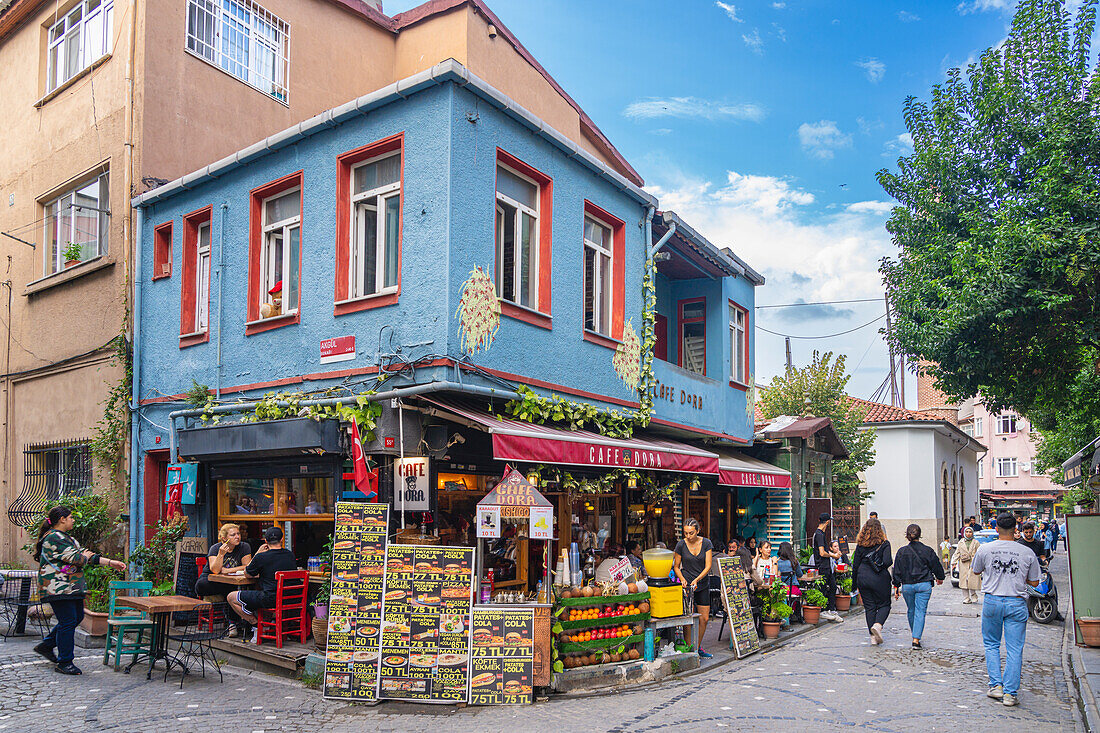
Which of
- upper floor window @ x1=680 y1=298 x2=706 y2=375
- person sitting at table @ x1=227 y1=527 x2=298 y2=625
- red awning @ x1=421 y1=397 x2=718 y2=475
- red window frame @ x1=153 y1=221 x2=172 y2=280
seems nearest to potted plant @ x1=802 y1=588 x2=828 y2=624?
red awning @ x1=421 y1=397 x2=718 y2=475

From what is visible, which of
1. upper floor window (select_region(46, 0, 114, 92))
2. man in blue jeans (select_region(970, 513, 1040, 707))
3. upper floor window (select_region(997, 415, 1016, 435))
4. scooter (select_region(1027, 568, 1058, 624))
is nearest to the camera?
man in blue jeans (select_region(970, 513, 1040, 707))

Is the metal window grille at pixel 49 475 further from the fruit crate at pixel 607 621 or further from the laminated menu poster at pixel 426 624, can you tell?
the fruit crate at pixel 607 621

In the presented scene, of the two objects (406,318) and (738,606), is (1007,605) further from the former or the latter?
(406,318)

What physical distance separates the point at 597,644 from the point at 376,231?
5.39 meters

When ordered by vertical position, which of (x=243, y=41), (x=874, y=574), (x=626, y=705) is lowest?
(x=626, y=705)

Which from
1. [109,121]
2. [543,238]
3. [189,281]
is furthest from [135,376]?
[543,238]

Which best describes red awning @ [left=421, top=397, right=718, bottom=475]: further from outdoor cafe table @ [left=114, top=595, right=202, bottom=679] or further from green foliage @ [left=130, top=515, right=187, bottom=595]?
green foliage @ [left=130, top=515, right=187, bottom=595]

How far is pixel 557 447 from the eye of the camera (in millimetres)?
9320

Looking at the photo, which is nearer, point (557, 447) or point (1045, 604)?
point (557, 447)

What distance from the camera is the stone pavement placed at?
734cm

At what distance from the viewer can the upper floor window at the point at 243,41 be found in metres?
14.1

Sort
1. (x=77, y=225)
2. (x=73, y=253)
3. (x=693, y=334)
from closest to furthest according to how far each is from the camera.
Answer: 1. (x=73, y=253)
2. (x=77, y=225)
3. (x=693, y=334)

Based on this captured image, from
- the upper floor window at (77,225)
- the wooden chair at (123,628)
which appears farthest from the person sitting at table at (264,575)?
the upper floor window at (77,225)

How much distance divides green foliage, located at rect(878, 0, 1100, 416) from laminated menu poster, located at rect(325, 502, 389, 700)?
11.4 m
